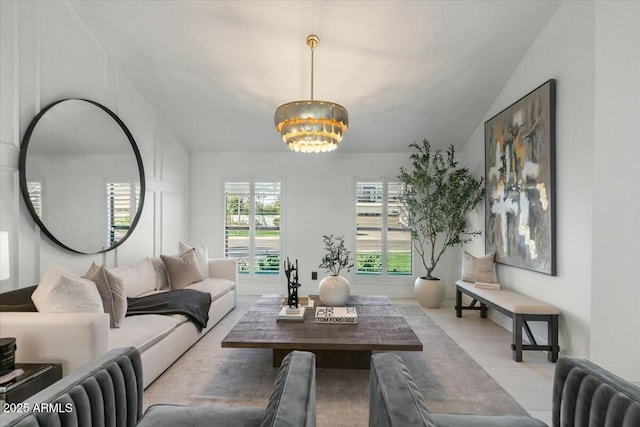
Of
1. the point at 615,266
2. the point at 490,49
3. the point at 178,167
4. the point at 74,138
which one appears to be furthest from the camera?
the point at 178,167

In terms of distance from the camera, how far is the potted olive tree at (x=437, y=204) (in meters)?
4.89

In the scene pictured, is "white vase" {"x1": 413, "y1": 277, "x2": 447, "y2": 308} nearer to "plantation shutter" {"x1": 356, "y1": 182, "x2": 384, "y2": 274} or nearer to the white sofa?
"plantation shutter" {"x1": 356, "y1": 182, "x2": 384, "y2": 274}

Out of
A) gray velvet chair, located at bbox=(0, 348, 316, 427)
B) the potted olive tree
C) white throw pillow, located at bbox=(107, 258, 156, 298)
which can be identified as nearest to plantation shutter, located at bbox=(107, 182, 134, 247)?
white throw pillow, located at bbox=(107, 258, 156, 298)

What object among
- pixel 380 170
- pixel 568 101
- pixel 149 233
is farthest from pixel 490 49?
pixel 149 233

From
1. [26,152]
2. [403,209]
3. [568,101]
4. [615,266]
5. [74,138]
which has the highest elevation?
[568,101]

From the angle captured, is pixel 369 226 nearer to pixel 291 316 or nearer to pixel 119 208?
pixel 291 316

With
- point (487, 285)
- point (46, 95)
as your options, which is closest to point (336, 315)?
point (487, 285)

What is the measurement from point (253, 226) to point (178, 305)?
2.65m

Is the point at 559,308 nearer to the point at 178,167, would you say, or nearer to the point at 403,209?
the point at 403,209

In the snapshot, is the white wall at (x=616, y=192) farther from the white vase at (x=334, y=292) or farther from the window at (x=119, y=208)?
the window at (x=119, y=208)

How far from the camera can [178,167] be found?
5.46 m

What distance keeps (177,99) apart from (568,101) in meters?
4.41

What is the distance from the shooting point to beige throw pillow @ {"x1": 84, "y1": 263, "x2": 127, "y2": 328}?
271cm

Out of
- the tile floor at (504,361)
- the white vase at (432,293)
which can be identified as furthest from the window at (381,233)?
the tile floor at (504,361)
